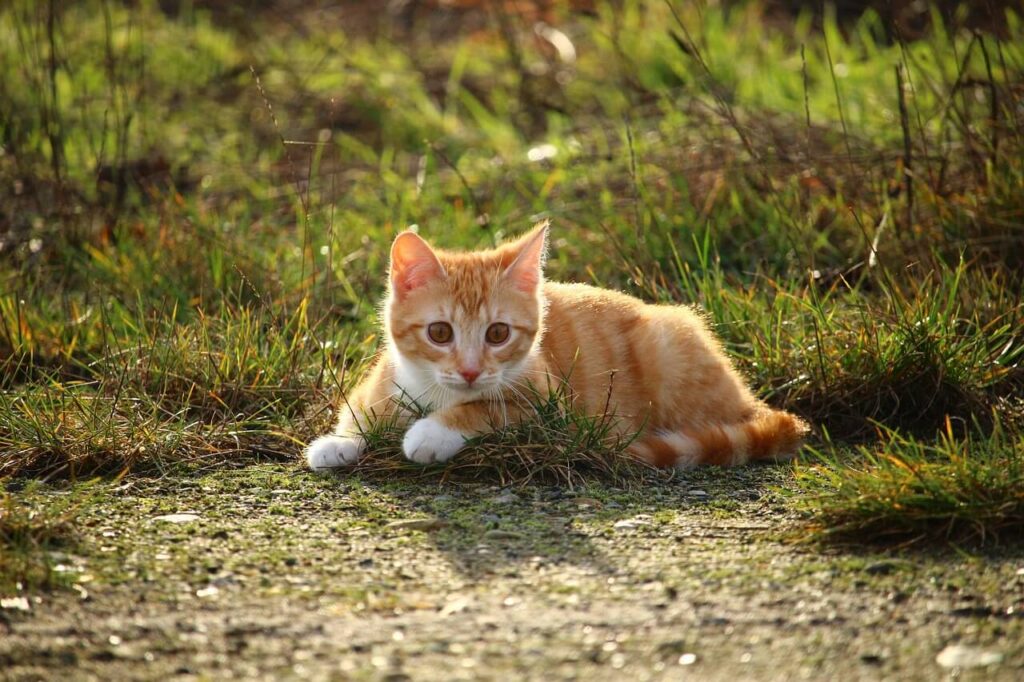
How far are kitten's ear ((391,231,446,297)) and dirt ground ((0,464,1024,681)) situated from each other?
0.71 metres

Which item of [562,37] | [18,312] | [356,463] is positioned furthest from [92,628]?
[562,37]

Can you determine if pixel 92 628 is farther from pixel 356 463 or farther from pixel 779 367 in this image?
pixel 779 367

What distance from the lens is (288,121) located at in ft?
24.4

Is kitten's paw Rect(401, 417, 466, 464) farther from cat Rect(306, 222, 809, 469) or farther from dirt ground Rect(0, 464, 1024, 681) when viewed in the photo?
dirt ground Rect(0, 464, 1024, 681)

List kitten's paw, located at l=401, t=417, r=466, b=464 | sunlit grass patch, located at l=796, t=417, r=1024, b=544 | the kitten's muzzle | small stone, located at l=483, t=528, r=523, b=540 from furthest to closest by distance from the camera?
the kitten's muzzle
kitten's paw, located at l=401, t=417, r=466, b=464
small stone, located at l=483, t=528, r=523, b=540
sunlit grass patch, located at l=796, t=417, r=1024, b=544

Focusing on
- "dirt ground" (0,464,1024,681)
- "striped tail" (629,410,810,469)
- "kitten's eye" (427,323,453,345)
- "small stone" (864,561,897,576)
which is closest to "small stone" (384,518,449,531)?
"dirt ground" (0,464,1024,681)

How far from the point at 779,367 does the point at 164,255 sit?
261cm

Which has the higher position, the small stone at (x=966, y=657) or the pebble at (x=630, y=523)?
the small stone at (x=966, y=657)

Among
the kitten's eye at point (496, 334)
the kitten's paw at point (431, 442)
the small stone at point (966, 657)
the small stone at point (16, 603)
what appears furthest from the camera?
the kitten's eye at point (496, 334)

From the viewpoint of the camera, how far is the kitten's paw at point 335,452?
3.56 meters

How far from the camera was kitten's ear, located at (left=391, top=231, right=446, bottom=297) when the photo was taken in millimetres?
3637

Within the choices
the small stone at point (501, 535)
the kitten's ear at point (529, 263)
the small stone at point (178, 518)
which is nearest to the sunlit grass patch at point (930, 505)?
the small stone at point (501, 535)

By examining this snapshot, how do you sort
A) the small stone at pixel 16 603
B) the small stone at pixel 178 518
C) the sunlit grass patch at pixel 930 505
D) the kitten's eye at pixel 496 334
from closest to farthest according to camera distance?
the small stone at pixel 16 603
the sunlit grass patch at pixel 930 505
the small stone at pixel 178 518
the kitten's eye at pixel 496 334

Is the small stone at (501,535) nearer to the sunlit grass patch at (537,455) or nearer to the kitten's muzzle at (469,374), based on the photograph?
the sunlit grass patch at (537,455)
